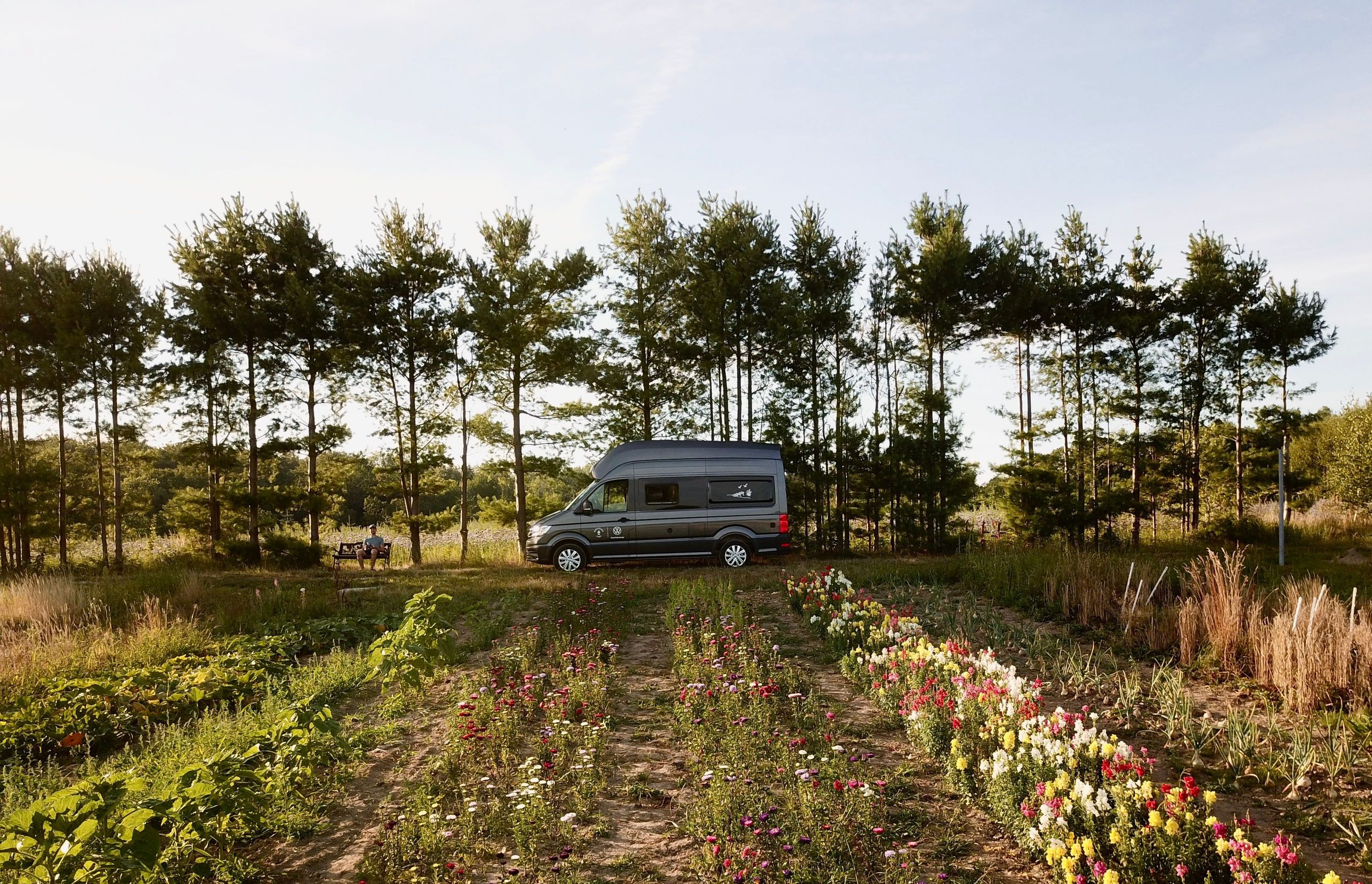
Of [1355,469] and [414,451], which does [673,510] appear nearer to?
[414,451]

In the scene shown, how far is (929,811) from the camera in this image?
4.41m

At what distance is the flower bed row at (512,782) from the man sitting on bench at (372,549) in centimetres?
1045

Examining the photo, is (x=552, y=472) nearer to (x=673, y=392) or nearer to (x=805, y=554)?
(x=673, y=392)

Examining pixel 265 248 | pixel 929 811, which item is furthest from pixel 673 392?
pixel 929 811

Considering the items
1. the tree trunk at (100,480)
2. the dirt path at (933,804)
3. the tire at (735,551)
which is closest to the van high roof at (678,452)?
the tire at (735,551)

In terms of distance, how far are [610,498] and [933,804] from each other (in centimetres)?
1091

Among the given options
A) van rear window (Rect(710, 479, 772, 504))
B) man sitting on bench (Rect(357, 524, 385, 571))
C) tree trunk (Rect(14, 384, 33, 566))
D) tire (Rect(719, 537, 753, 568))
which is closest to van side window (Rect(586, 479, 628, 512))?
van rear window (Rect(710, 479, 772, 504))

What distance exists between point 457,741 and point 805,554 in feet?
46.0

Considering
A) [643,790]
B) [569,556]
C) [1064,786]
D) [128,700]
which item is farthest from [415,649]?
[569,556]

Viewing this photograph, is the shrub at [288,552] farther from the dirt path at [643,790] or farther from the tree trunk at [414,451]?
the dirt path at [643,790]

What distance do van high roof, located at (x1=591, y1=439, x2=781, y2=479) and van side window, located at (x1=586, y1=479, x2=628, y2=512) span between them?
29 cm

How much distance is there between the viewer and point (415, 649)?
21.6ft

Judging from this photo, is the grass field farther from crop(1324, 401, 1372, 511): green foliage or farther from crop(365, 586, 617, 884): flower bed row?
crop(1324, 401, 1372, 511): green foliage

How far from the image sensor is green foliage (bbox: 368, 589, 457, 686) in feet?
20.7
